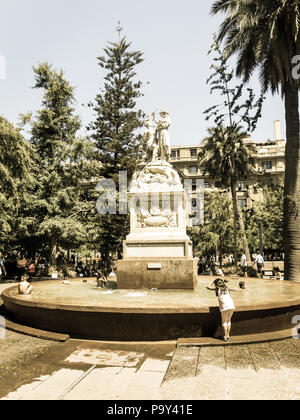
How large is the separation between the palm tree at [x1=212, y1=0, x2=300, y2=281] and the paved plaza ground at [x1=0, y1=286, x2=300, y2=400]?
8.25m

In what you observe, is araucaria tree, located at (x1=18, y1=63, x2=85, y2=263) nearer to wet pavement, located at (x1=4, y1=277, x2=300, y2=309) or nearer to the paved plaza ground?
wet pavement, located at (x1=4, y1=277, x2=300, y2=309)

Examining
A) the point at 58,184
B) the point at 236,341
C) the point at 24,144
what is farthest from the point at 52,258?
the point at 236,341

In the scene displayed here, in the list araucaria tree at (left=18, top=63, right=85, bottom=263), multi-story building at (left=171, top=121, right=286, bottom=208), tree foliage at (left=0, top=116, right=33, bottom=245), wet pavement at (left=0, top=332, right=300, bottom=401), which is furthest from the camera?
multi-story building at (left=171, top=121, right=286, bottom=208)

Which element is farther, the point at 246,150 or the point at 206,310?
the point at 246,150

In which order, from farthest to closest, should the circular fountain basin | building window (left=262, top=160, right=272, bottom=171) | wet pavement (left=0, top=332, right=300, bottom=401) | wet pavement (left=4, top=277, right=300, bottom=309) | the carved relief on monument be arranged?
building window (left=262, top=160, right=272, bottom=171) < the carved relief on monument < wet pavement (left=4, top=277, right=300, bottom=309) < the circular fountain basin < wet pavement (left=0, top=332, right=300, bottom=401)

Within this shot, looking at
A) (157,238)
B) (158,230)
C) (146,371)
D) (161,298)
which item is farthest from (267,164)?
(146,371)

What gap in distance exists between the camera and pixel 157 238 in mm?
9039

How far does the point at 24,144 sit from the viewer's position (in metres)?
16.8

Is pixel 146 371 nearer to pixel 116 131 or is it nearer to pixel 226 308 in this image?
pixel 226 308

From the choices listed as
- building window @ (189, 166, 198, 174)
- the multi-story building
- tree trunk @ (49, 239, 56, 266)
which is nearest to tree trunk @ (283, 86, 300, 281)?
tree trunk @ (49, 239, 56, 266)

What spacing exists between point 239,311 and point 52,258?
64.7 feet

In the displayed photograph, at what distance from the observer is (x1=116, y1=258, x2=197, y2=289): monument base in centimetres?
845

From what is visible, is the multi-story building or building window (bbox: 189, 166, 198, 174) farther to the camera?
building window (bbox: 189, 166, 198, 174)
